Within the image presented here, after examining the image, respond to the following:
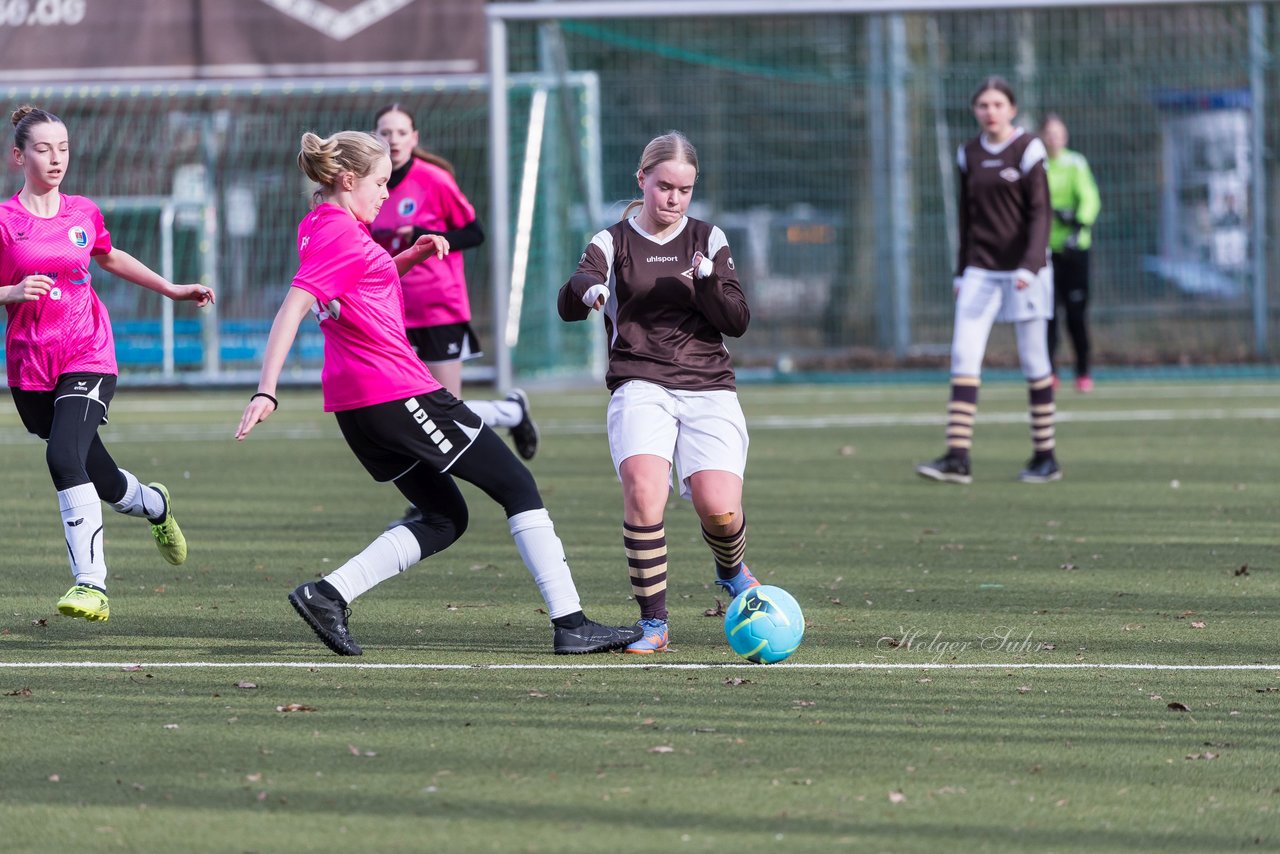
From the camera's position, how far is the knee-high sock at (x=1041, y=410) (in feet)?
34.2

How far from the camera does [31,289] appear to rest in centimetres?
607

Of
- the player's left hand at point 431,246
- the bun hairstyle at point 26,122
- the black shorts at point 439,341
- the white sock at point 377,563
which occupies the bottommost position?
the white sock at point 377,563

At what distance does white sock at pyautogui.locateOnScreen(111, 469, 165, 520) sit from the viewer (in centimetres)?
684

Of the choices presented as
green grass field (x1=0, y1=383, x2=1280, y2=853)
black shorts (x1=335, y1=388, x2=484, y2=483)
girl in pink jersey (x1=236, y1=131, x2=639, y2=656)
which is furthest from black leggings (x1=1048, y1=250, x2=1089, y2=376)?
black shorts (x1=335, y1=388, x2=484, y2=483)

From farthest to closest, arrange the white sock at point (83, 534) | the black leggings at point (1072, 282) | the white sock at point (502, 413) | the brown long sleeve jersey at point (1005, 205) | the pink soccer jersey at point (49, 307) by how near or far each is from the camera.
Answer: the black leggings at point (1072, 282) < the brown long sleeve jersey at point (1005, 205) < the white sock at point (502, 413) < the pink soccer jersey at point (49, 307) < the white sock at point (83, 534)

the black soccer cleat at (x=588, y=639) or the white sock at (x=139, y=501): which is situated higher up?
the white sock at (x=139, y=501)

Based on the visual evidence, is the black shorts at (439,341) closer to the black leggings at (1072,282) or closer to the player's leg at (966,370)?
the player's leg at (966,370)

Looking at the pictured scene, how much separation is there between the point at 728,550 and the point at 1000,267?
4741 millimetres

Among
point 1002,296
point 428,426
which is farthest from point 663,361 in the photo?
point 1002,296

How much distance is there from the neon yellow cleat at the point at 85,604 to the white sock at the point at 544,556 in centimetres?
146

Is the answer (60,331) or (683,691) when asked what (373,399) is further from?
(60,331)

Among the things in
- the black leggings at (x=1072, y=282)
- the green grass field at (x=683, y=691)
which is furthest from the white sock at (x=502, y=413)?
the black leggings at (x=1072, y=282)

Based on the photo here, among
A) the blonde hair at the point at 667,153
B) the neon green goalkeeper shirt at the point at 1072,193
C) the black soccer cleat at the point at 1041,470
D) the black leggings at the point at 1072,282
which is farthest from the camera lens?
the black leggings at the point at 1072,282

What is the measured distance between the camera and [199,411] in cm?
1606
